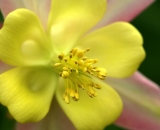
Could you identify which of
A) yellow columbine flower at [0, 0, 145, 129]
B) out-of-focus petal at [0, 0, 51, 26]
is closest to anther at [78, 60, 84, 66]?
yellow columbine flower at [0, 0, 145, 129]

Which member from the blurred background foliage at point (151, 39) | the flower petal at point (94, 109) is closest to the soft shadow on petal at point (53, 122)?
the flower petal at point (94, 109)

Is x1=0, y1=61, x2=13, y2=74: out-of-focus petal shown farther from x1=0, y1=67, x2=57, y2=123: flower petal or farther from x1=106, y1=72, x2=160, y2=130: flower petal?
x1=106, y1=72, x2=160, y2=130: flower petal

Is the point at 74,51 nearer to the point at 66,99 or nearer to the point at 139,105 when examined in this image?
the point at 66,99

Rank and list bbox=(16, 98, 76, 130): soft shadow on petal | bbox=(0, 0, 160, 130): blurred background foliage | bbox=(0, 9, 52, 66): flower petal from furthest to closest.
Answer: bbox=(0, 0, 160, 130): blurred background foliage → bbox=(16, 98, 76, 130): soft shadow on petal → bbox=(0, 9, 52, 66): flower petal

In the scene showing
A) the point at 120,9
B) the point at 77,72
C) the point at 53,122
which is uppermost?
the point at 120,9

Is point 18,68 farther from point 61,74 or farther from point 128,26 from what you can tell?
point 128,26

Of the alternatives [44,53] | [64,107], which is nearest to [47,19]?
[44,53]

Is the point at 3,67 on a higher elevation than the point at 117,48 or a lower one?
lower

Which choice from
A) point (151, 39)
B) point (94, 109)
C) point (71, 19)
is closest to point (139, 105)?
point (94, 109)
